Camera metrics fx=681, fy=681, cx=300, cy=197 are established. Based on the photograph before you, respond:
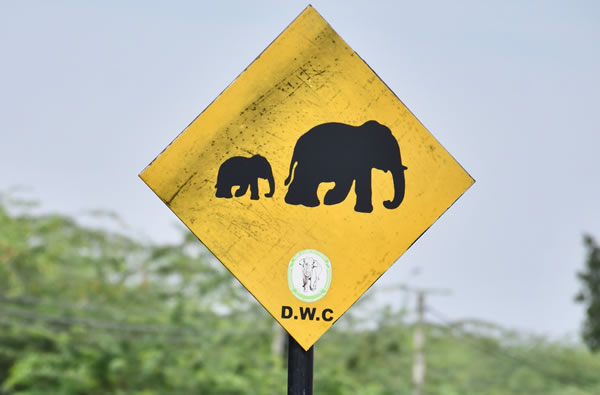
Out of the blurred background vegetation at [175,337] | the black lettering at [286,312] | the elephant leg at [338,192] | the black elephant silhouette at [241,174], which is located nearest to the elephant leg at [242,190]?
the black elephant silhouette at [241,174]

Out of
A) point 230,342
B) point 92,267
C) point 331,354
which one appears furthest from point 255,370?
point 92,267

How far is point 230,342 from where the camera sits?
379 inches

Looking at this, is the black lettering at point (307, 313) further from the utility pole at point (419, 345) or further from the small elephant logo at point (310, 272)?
the utility pole at point (419, 345)

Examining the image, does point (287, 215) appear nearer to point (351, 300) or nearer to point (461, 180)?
point (351, 300)

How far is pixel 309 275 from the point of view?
1834 millimetres

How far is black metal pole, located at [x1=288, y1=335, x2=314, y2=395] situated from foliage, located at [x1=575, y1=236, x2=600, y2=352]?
10537 mm

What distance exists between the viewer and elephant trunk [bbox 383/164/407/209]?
1899mm

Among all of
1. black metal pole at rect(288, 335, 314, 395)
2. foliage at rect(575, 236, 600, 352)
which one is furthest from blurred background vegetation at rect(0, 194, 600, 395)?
black metal pole at rect(288, 335, 314, 395)

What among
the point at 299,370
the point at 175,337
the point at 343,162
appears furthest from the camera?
the point at 175,337

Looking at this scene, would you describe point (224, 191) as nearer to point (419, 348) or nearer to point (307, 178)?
point (307, 178)

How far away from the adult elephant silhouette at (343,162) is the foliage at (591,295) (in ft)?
34.2

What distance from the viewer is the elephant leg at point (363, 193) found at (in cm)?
189

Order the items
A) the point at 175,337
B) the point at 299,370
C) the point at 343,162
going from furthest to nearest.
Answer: the point at 175,337, the point at 343,162, the point at 299,370

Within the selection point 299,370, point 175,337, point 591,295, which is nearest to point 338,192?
point 299,370
